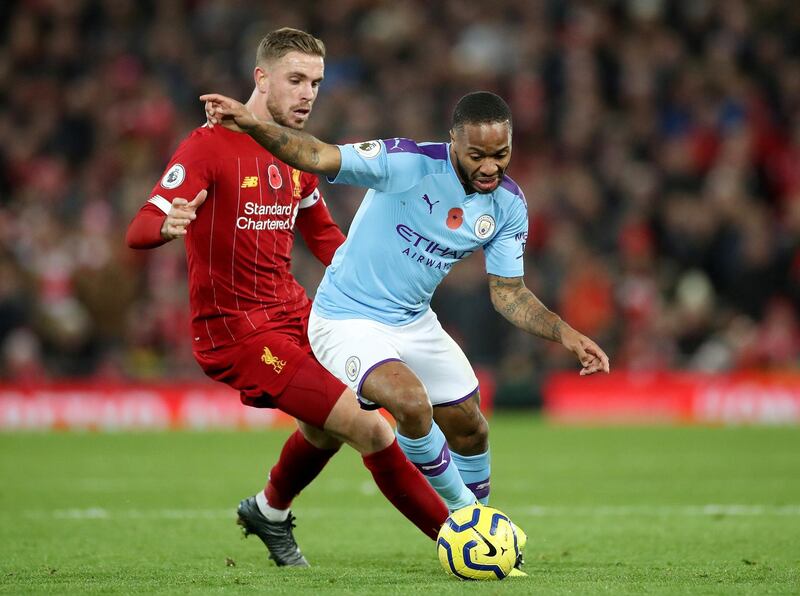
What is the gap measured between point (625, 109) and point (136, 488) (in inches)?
401

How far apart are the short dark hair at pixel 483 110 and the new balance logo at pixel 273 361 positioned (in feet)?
4.81

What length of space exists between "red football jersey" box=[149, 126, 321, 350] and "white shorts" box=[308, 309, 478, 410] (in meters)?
0.33

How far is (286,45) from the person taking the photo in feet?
21.9

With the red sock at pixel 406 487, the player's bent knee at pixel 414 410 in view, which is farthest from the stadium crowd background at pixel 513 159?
the player's bent knee at pixel 414 410

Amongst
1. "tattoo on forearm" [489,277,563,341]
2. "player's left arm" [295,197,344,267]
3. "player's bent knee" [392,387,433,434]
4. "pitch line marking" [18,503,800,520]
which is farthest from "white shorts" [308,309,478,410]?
"pitch line marking" [18,503,800,520]

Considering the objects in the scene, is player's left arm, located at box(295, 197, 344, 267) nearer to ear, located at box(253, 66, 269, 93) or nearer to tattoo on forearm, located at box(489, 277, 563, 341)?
ear, located at box(253, 66, 269, 93)

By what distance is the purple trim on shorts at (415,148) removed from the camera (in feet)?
20.7

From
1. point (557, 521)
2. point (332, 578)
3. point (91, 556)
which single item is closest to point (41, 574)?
point (91, 556)

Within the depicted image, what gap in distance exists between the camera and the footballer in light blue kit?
6133 millimetres

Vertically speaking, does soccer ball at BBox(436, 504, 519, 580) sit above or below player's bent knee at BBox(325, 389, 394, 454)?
below

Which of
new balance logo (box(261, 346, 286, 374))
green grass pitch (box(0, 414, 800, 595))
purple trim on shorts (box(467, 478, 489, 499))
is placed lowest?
green grass pitch (box(0, 414, 800, 595))

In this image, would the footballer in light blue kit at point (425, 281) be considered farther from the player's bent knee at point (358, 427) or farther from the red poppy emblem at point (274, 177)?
the red poppy emblem at point (274, 177)

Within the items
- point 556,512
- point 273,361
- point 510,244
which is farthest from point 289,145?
point 556,512

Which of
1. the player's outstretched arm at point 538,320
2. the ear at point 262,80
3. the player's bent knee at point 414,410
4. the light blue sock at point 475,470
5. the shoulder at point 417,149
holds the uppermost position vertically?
the ear at point 262,80
